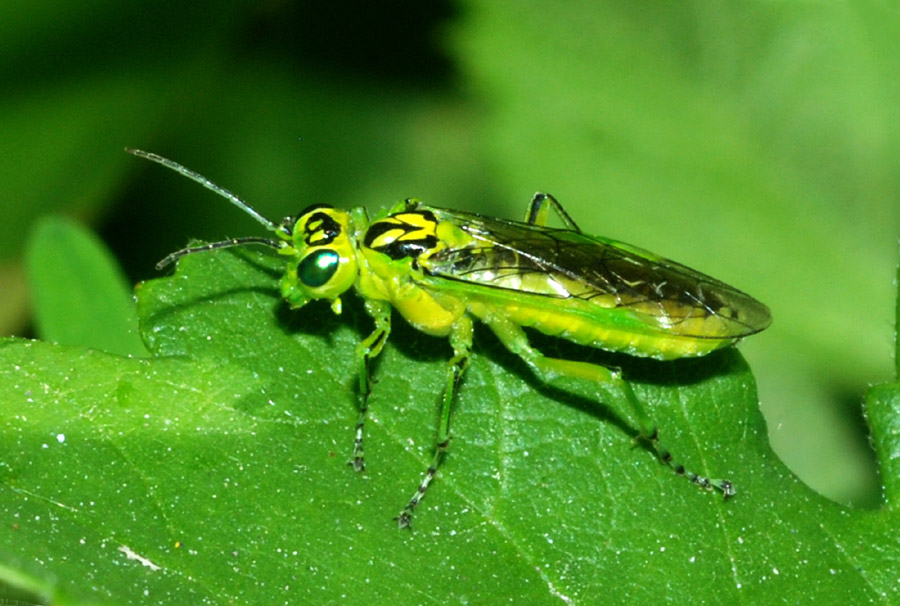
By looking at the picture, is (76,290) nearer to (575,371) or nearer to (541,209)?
(541,209)

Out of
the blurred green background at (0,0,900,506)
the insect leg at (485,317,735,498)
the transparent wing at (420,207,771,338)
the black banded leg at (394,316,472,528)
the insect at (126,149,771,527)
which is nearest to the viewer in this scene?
the black banded leg at (394,316,472,528)

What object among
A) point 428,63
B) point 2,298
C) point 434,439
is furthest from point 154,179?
point 434,439

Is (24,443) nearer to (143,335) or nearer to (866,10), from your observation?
(143,335)

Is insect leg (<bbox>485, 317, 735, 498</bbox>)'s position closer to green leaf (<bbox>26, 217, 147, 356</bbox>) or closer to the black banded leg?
the black banded leg

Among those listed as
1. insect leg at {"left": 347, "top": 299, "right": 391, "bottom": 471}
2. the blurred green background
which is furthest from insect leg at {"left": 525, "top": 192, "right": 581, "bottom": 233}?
the blurred green background

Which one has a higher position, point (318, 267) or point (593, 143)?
point (593, 143)

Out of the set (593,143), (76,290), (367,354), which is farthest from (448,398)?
(593,143)
